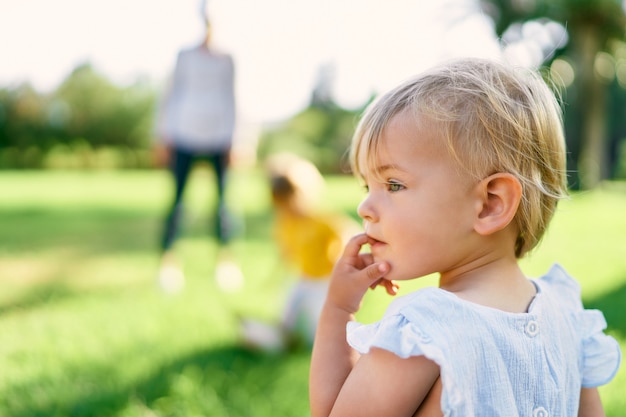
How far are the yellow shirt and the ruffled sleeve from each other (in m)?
2.06

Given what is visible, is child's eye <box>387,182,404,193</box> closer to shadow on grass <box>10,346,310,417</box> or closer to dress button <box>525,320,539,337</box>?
dress button <box>525,320,539,337</box>

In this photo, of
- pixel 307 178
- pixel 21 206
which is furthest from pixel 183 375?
pixel 21 206

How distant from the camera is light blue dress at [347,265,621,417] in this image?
96 centimetres

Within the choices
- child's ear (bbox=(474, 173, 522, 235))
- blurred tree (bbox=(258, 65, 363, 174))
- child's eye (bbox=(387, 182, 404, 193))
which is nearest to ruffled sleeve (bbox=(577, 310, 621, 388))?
child's ear (bbox=(474, 173, 522, 235))

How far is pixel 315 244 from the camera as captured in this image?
3.32 m

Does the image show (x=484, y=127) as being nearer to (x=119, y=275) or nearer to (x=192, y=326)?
(x=192, y=326)

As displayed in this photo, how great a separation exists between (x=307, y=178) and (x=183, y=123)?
1330mm

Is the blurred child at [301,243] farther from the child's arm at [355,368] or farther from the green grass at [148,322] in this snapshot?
the child's arm at [355,368]

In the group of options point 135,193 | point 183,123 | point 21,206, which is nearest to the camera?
point 183,123

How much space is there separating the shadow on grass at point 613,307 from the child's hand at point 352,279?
2.31 meters

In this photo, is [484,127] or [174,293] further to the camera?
[174,293]

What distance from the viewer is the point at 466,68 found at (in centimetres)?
117

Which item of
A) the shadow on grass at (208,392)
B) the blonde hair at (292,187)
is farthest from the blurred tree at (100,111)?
the shadow on grass at (208,392)

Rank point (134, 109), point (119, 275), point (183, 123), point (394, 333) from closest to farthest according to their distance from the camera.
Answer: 1. point (394, 333)
2. point (183, 123)
3. point (119, 275)
4. point (134, 109)
